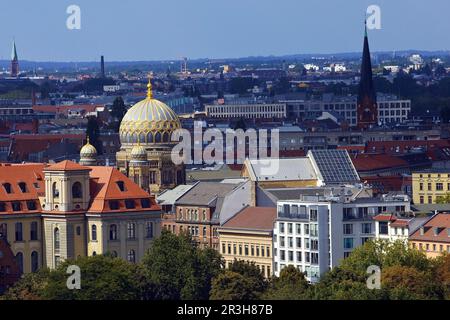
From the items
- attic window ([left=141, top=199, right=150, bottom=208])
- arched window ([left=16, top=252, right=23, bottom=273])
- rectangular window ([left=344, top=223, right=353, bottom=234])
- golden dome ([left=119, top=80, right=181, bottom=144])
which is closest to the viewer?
rectangular window ([left=344, top=223, right=353, bottom=234])

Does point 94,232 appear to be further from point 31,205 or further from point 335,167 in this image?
point 335,167

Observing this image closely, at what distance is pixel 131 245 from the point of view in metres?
89.1

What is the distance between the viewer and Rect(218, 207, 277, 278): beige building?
91688 mm

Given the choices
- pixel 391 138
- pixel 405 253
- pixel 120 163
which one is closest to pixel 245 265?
pixel 405 253

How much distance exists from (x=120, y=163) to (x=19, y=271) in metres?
21.9

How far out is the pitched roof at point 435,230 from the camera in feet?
277

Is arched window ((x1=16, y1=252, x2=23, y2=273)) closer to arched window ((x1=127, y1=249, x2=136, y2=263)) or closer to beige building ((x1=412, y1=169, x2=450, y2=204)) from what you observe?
arched window ((x1=127, y1=249, x2=136, y2=263))

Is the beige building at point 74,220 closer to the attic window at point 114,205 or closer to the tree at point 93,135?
the attic window at point 114,205

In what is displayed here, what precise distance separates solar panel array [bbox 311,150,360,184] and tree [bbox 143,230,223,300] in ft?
72.7

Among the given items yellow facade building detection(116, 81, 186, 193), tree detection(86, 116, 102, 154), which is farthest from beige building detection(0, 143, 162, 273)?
tree detection(86, 116, 102, 154)

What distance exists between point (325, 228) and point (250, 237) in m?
6.86

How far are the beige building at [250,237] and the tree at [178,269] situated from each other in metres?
7.21
